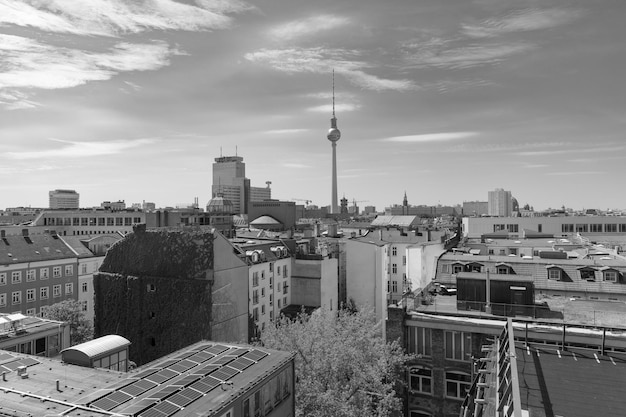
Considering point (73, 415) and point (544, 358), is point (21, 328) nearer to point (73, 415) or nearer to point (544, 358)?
point (73, 415)

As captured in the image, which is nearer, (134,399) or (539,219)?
(134,399)

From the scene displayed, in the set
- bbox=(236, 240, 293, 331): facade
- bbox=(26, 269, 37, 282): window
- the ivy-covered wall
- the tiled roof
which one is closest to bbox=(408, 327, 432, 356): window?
the ivy-covered wall

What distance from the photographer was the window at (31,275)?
5481cm

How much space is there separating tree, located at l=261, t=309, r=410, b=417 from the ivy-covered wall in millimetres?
11554

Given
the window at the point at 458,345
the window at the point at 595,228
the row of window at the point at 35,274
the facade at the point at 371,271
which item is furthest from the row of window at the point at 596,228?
the row of window at the point at 35,274

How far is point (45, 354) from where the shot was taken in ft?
98.1

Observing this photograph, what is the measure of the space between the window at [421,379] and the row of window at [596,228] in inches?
3906

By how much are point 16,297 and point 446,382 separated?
2053 inches

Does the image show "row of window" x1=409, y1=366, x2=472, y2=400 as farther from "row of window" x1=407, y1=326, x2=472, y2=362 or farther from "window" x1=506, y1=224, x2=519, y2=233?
"window" x1=506, y1=224, x2=519, y2=233

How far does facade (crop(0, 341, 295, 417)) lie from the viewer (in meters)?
17.2

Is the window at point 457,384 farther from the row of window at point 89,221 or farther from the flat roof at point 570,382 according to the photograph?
the row of window at point 89,221

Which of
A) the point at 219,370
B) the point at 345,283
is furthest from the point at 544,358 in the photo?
the point at 345,283

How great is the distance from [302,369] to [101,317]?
24.7 meters

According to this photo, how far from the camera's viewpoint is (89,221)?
10219 cm
